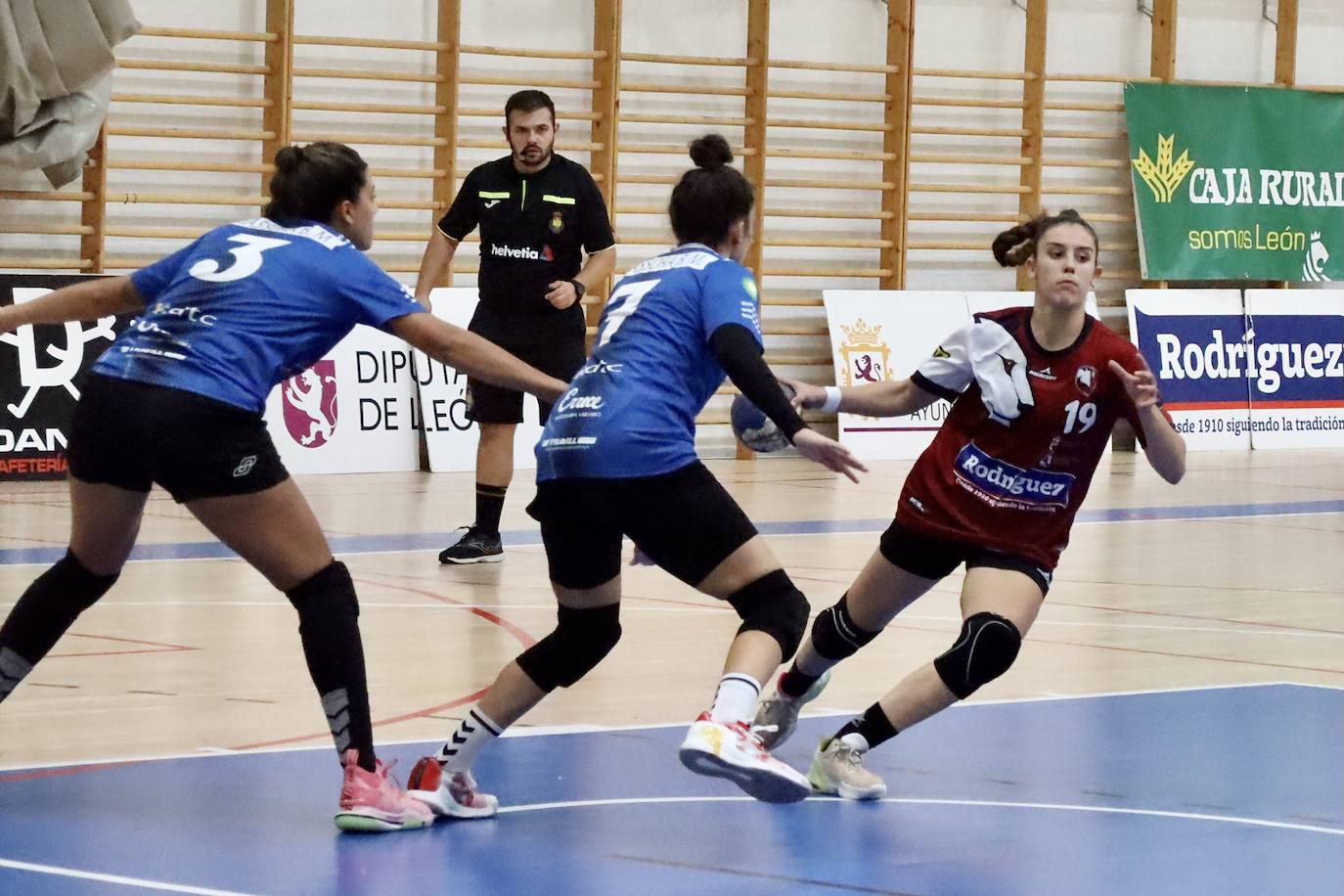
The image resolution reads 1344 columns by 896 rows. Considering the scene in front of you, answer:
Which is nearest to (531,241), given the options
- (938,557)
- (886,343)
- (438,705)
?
(438,705)

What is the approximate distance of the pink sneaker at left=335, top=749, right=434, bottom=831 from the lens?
3740 millimetres

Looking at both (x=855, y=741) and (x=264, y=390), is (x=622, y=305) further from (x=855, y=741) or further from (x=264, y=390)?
(x=855, y=741)

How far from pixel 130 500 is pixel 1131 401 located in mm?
1969

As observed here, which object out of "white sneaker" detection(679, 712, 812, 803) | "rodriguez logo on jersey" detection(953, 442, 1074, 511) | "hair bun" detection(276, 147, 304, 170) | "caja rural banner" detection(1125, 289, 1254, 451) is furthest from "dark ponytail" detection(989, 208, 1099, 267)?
"caja rural banner" detection(1125, 289, 1254, 451)

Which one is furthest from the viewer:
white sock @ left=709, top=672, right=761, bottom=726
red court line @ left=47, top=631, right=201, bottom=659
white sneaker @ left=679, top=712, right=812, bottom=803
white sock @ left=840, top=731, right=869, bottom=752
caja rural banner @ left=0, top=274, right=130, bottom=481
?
caja rural banner @ left=0, top=274, right=130, bottom=481

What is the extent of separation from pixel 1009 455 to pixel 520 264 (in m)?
3.93

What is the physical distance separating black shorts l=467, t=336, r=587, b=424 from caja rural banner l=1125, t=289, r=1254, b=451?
7470mm

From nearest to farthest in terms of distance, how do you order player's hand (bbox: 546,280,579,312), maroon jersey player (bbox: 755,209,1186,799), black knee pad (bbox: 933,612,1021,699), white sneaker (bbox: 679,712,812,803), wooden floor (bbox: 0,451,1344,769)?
white sneaker (bbox: 679,712,812,803) < black knee pad (bbox: 933,612,1021,699) < maroon jersey player (bbox: 755,209,1186,799) < wooden floor (bbox: 0,451,1344,769) < player's hand (bbox: 546,280,579,312)

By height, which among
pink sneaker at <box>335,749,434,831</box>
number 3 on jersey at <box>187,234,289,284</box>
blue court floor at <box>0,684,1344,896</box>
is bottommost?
blue court floor at <box>0,684,1344,896</box>

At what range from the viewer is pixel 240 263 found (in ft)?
12.5

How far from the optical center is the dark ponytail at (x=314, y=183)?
391 cm

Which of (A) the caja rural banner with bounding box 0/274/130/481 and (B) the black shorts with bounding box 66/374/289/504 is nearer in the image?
(B) the black shorts with bounding box 66/374/289/504

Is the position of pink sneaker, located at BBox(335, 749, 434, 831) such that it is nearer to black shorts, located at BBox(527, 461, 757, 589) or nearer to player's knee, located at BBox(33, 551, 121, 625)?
black shorts, located at BBox(527, 461, 757, 589)

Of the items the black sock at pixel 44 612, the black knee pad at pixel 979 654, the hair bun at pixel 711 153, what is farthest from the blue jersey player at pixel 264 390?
the black knee pad at pixel 979 654
